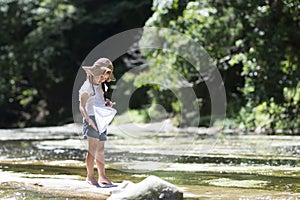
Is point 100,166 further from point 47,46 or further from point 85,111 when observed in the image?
point 47,46

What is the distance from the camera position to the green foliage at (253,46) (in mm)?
14773

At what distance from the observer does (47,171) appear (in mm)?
7488

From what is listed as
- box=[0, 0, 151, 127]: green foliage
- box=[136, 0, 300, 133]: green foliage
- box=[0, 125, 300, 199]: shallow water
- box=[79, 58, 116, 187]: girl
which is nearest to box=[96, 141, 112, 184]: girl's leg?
box=[79, 58, 116, 187]: girl

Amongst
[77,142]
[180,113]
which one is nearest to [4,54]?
[180,113]

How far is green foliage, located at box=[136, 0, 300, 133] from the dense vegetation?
23 millimetres

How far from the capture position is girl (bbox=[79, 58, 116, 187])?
6.20 metres

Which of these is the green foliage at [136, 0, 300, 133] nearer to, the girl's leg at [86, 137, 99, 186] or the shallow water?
the shallow water

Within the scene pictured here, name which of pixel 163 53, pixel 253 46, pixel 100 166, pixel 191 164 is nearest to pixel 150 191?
pixel 100 166

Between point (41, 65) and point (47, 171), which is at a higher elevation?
point (41, 65)

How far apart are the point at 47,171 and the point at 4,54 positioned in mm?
16996

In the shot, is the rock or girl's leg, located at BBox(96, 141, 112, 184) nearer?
the rock

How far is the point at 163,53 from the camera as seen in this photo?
55.4 ft

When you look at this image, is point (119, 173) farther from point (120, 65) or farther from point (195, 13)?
point (120, 65)

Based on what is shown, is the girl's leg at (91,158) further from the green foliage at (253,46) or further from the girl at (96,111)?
the green foliage at (253,46)
